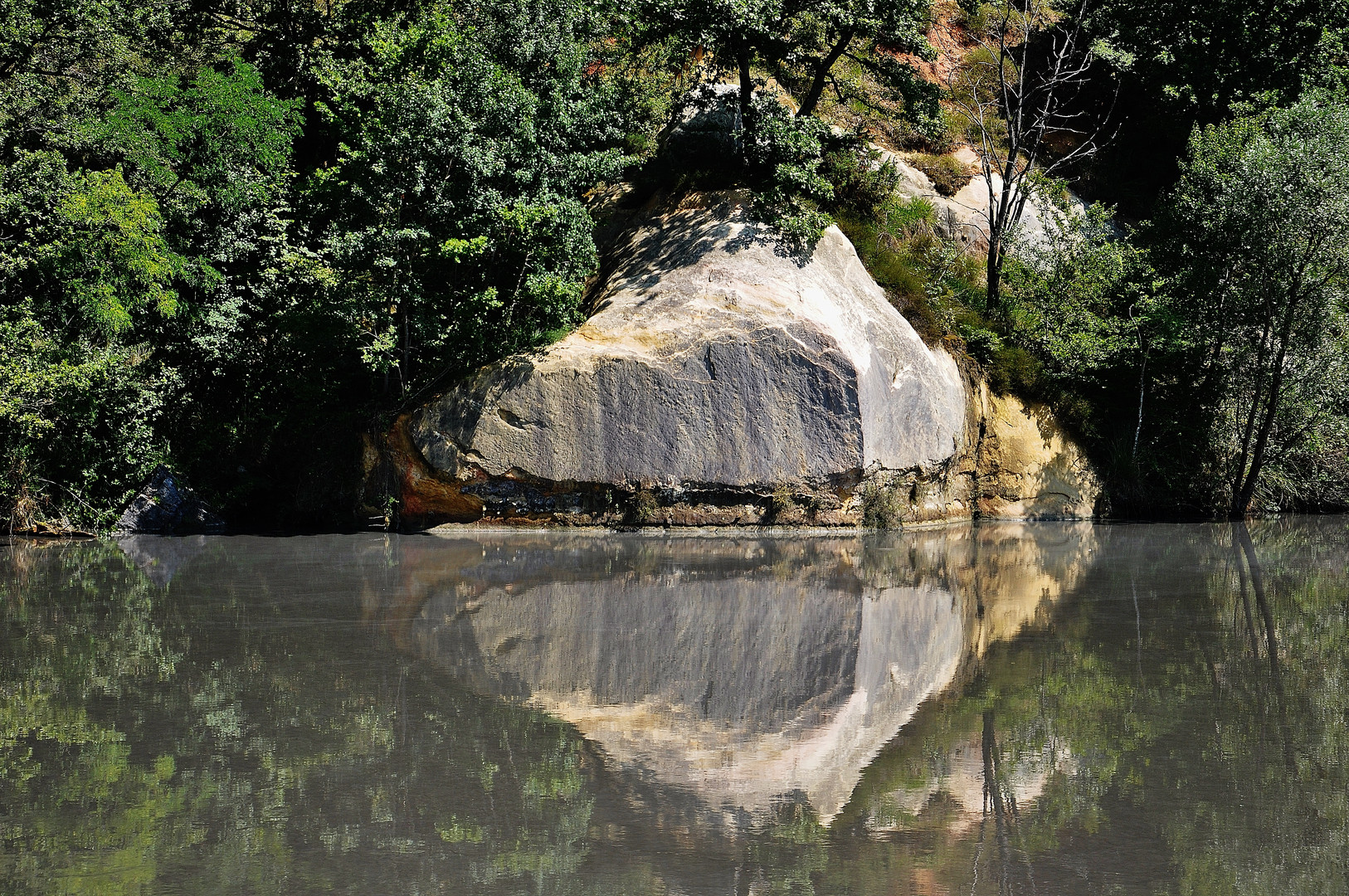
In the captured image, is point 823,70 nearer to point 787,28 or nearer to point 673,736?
point 787,28

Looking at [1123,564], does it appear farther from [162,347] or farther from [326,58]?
[326,58]

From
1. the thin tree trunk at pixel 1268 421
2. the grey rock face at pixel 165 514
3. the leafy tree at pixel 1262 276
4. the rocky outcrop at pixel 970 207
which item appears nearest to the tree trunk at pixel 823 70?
the rocky outcrop at pixel 970 207

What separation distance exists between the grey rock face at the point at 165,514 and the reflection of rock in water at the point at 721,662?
6311mm

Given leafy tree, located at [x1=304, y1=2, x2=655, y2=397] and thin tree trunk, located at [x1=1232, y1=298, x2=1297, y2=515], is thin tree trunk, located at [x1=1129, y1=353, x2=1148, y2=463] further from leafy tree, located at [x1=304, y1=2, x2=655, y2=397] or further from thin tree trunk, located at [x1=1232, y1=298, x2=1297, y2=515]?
leafy tree, located at [x1=304, y1=2, x2=655, y2=397]

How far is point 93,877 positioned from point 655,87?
62.8 feet

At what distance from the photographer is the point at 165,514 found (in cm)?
1612

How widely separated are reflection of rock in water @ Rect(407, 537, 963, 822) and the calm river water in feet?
0.12

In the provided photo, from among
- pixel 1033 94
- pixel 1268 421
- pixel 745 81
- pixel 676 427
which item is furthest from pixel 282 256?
pixel 1033 94

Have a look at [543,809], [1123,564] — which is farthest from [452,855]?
[1123,564]

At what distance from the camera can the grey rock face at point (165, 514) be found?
1605cm

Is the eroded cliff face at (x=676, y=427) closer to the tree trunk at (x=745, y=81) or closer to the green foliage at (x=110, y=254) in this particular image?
the tree trunk at (x=745, y=81)

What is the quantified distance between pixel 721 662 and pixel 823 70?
44.8 feet

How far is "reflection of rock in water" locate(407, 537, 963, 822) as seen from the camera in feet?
18.6

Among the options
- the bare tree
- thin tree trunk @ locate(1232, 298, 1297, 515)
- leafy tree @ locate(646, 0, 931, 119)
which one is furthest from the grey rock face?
the bare tree
